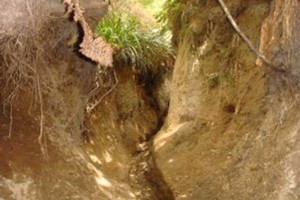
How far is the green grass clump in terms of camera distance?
34.8 ft

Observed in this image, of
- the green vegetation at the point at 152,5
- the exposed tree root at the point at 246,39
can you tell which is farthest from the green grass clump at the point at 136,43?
the exposed tree root at the point at 246,39

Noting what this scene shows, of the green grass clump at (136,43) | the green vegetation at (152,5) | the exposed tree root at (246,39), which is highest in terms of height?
the green vegetation at (152,5)

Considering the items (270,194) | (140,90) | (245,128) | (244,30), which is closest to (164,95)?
(140,90)

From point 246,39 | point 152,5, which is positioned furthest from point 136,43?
point 246,39

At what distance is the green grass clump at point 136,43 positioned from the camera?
10.6 metres

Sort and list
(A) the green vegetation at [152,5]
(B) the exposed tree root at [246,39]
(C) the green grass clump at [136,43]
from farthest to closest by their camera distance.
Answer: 1. (A) the green vegetation at [152,5]
2. (C) the green grass clump at [136,43]
3. (B) the exposed tree root at [246,39]

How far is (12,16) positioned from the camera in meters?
5.87

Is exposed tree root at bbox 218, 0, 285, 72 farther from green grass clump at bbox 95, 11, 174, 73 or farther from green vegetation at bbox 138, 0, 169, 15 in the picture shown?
green vegetation at bbox 138, 0, 169, 15

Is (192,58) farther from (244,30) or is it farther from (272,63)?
(272,63)

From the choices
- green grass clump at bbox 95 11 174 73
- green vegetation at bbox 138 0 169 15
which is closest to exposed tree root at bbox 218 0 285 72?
green grass clump at bbox 95 11 174 73

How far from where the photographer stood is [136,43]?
11156 millimetres

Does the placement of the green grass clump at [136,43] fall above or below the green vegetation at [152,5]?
below

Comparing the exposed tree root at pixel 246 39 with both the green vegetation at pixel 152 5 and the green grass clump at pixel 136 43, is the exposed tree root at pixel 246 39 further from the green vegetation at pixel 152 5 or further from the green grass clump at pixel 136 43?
the green vegetation at pixel 152 5

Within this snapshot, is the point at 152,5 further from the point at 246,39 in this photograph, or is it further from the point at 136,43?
the point at 246,39
